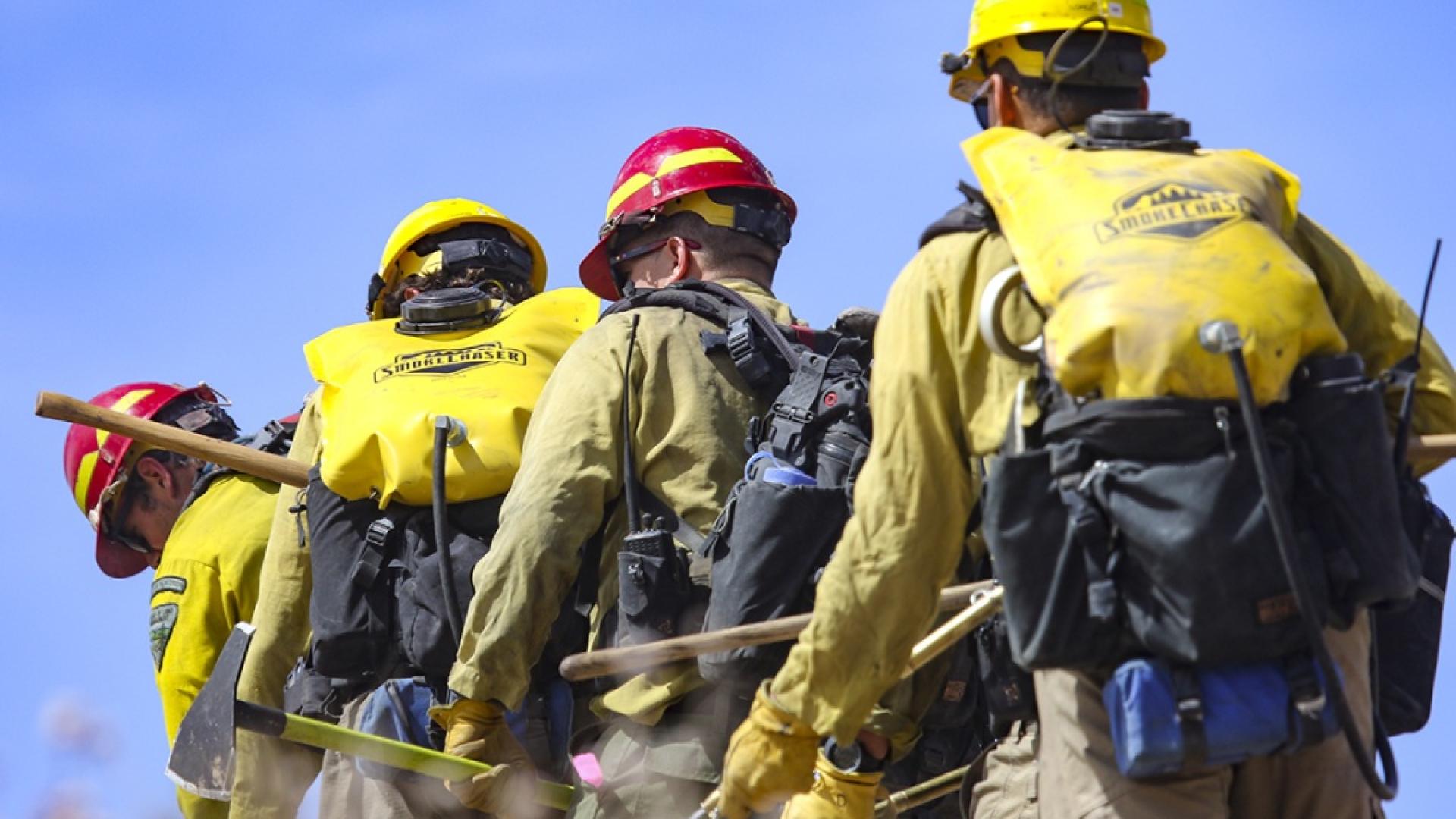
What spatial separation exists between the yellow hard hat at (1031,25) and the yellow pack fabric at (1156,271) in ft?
1.58

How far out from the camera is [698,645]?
5645 mm

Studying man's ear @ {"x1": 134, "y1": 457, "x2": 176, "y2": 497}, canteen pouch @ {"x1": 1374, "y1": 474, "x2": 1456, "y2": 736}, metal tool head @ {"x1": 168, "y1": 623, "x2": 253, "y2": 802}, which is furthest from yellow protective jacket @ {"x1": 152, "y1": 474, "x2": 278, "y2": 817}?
canteen pouch @ {"x1": 1374, "y1": 474, "x2": 1456, "y2": 736}

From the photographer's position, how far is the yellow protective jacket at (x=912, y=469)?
4711mm

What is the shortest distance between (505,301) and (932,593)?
3863mm

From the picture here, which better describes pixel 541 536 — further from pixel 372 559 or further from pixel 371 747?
pixel 372 559

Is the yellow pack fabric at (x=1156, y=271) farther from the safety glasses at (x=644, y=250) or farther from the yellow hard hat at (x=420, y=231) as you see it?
the yellow hard hat at (x=420, y=231)

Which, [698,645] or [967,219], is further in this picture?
[698,645]

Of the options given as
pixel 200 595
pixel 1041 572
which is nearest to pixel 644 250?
pixel 200 595

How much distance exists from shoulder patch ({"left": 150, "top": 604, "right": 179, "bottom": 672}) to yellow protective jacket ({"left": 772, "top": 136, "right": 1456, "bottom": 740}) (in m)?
4.35

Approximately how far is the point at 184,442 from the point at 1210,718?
4.81m

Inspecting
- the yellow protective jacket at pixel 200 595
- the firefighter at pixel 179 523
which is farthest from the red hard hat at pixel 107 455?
the yellow protective jacket at pixel 200 595

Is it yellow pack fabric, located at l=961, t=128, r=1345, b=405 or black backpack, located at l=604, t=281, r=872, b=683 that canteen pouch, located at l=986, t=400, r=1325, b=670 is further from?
black backpack, located at l=604, t=281, r=872, b=683

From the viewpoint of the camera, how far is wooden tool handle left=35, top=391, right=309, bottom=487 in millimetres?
7805

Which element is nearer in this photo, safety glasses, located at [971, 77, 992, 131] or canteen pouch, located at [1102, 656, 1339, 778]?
canteen pouch, located at [1102, 656, 1339, 778]
